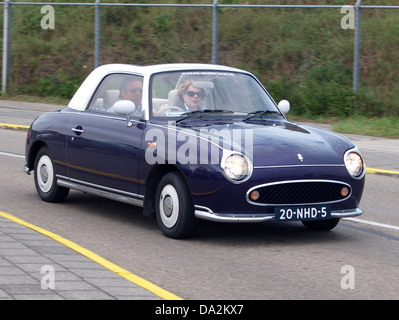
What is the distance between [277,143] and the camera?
24.9 feet

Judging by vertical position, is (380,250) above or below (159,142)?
below

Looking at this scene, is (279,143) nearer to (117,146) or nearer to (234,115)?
(234,115)

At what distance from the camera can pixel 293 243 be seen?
25.2 ft

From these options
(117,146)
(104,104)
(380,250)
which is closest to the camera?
(380,250)

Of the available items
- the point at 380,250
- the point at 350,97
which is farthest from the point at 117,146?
the point at 350,97

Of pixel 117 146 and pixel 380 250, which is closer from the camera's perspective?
pixel 380 250

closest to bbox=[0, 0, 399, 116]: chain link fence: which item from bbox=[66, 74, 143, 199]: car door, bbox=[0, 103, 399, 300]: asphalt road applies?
bbox=[0, 103, 399, 300]: asphalt road

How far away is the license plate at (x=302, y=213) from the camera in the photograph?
732cm

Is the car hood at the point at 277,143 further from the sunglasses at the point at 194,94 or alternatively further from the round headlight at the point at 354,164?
the sunglasses at the point at 194,94

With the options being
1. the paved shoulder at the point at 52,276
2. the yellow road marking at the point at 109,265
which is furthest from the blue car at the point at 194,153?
the paved shoulder at the point at 52,276

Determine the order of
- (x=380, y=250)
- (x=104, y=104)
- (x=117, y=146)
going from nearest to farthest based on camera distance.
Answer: (x=380, y=250), (x=117, y=146), (x=104, y=104)

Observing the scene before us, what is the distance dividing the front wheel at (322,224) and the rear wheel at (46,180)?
302 centimetres

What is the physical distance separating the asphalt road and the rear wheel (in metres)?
0.13

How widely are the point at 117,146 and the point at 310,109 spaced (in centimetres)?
1278
